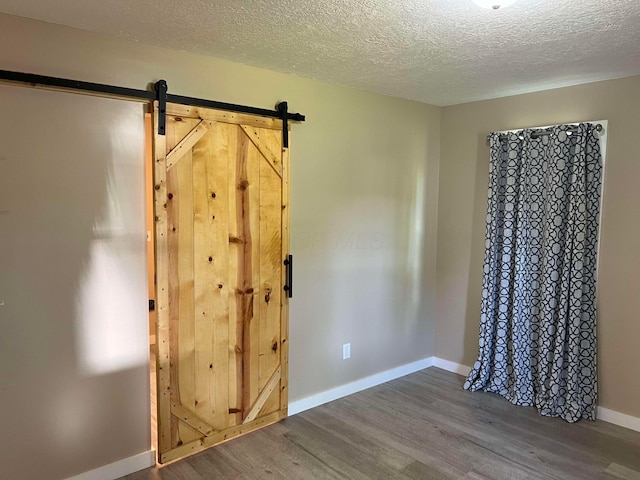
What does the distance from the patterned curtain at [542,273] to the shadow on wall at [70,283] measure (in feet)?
8.71

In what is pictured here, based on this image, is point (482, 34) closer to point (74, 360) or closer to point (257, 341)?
point (257, 341)

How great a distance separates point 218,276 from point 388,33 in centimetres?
169

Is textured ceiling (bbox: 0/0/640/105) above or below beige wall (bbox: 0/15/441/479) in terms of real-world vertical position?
above

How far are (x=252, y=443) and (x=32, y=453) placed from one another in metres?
1.22

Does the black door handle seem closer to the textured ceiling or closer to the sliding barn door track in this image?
the sliding barn door track

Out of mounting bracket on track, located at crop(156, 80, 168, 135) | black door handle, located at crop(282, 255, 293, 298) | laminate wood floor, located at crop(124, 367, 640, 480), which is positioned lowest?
laminate wood floor, located at crop(124, 367, 640, 480)

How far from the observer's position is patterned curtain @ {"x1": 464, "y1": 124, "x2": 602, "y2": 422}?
10.6 ft

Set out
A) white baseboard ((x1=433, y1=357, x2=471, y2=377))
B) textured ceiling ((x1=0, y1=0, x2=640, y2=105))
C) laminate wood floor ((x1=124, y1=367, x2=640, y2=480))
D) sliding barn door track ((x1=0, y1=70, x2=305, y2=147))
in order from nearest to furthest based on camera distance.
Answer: textured ceiling ((x1=0, y1=0, x2=640, y2=105)), sliding barn door track ((x1=0, y1=70, x2=305, y2=147)), laminate wood floor ((x1=124, y1=367, x2=640, y2=480)), white baseboard ((x1=433, y1=357, x2=471, y2=377))

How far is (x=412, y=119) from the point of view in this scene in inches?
157

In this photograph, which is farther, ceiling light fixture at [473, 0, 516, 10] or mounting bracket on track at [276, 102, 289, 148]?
mounting bracket on track at [276, 102, 289, 148]

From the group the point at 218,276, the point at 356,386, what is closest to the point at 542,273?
the point at 356,386

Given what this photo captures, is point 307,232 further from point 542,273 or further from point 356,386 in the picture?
point 542,273

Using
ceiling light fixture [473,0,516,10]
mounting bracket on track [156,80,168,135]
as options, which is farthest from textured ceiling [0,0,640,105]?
mounting bracket on track [156,80,168,135]

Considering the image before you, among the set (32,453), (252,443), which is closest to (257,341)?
(252,443)
